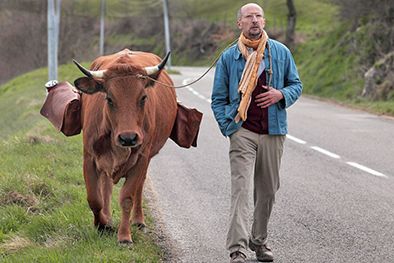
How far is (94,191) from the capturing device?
6.01 m

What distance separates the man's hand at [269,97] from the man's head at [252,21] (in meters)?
0.50

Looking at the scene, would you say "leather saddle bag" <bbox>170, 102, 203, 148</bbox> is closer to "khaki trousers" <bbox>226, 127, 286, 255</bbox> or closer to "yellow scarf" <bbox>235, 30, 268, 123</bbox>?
"khaki trousers" <bbox>226, 127, 286, 255</bbox>

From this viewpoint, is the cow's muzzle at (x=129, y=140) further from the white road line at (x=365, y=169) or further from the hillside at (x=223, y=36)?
the hillside at (x=223, y=36)

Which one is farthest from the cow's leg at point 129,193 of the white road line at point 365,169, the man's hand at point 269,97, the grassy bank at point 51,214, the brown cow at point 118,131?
the white road line at point 365,169

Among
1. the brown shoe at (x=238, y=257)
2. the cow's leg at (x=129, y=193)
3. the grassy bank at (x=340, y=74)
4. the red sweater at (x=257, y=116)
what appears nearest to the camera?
the brown shoe at (x=238, y=257)

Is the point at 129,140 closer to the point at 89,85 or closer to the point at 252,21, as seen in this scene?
the point at 89,85

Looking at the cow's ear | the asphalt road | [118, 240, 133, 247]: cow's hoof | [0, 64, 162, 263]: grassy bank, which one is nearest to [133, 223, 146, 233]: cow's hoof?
[0, 64, 162, 263]: grassy bank

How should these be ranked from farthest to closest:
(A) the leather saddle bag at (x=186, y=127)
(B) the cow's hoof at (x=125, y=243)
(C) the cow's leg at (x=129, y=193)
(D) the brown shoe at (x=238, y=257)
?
(A) the leather saddle bag at (x=186, y=127) → (C) the cow's leg at (x=129, y=193) → (B) the cow's hoof at (x=125, y=243) → (D) the brown shoe at (x=238, y=257)

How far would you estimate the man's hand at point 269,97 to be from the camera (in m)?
5.50

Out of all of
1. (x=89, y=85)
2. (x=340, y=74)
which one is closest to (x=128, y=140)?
(x=89, y=85)

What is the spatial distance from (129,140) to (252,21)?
1.51 metres

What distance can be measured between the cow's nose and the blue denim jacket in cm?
79

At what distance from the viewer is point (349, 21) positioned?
29.5 meters

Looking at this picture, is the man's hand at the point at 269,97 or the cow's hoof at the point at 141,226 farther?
the cow's hoof at the point at 141,226
